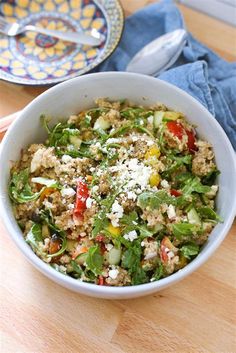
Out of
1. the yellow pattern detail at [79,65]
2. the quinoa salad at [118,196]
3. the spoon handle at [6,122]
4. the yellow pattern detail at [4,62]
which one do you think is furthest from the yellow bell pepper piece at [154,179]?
the yellow pattern detail at [4,62]

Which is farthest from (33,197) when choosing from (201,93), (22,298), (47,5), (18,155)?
(47,5)

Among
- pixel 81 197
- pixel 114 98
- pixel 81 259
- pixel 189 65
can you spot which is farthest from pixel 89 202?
pixel 189 65

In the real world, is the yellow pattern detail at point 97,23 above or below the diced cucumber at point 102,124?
above

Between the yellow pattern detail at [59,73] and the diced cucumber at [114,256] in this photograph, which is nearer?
the diced cucumber at [114,256]

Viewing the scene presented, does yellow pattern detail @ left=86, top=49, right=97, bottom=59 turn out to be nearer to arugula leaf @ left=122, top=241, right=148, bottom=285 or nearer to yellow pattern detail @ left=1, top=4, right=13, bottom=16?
yellow pattern detail @ left=1, top=4, right=13, bottom=16

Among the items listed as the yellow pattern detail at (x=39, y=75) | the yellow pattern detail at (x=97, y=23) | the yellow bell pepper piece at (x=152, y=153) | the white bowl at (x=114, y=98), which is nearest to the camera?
the white bowl at (x=114, y=98)

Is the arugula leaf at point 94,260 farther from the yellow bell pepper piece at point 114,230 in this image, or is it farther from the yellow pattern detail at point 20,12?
the yellow pattern detail at point 20,12

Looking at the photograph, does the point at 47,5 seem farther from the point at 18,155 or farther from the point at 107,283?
the point at 107,283

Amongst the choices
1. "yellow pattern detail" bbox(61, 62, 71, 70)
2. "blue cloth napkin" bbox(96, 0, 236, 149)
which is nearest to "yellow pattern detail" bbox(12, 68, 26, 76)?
"yellow pattern detail" bbox(61, 62, 71, 70)
